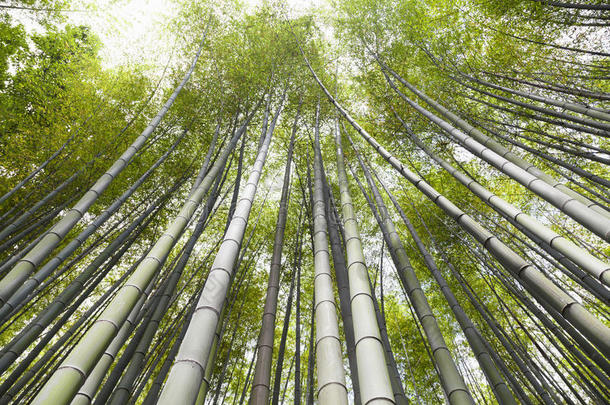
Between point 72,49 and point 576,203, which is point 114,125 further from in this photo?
point 576,203

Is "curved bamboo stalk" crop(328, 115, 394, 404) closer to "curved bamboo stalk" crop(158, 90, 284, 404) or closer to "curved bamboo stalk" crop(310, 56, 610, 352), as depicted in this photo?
"curved bamboo stalk" crop(158, 90, 284, 404)

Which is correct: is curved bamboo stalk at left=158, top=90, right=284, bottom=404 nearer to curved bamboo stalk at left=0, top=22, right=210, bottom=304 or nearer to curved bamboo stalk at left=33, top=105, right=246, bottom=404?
curved bamboo stalk at left=33, top=105, right=246, bottom=404

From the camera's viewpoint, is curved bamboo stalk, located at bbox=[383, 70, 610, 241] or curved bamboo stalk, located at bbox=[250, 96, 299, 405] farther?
curved bamboo stalk, located at bbox=[250, 96, 299, 405]

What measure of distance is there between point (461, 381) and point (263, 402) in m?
1.08

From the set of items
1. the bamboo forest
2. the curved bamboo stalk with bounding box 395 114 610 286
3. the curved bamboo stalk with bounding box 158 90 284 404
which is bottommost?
the curved bamboo stalk with bounding box 158 90 284 404

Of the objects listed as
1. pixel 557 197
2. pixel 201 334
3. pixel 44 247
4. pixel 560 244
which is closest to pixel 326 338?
pixel 201 334

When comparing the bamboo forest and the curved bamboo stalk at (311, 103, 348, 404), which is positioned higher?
the bamboo forest

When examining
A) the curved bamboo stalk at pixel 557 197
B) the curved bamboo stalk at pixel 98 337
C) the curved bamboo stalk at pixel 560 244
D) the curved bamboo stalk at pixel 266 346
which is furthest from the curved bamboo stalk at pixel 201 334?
the curved bamboo stalk at pixel 557 197

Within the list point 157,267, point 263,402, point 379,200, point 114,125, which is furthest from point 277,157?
point 263,402

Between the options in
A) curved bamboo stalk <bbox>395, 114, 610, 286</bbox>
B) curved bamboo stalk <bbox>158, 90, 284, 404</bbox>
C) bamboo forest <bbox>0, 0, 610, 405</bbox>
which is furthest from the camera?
bamboo forest <bbox>0, 0, 610, 405</bbox>

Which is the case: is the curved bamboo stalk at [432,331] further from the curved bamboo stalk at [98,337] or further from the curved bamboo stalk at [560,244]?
the curved bamboo stalk at [98,337]

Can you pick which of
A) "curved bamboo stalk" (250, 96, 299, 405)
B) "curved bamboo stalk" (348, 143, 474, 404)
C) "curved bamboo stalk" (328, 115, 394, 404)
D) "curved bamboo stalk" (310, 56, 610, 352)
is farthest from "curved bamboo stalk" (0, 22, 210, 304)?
"curved bamboo stalk" (310, 56, 610, 352)

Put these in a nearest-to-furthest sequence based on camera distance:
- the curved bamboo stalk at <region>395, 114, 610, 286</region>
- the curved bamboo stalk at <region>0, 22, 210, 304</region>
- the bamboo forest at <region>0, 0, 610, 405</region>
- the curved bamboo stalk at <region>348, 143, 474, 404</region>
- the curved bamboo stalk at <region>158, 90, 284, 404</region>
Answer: the curved bamboo stalk at <region>158, 90, 284, 404</region>, the curved bamboo stalk at <region>395, 114, 610, 286</region>, the curved bamboo stalk at <region>348, 143, 474, 404</region>, the curved bamboo stalk at <region>0, 22, 210, 304</region>, the bamboo forest at <region>0, 0, 610, 405</region>

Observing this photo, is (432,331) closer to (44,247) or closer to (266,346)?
(266,346)
